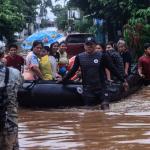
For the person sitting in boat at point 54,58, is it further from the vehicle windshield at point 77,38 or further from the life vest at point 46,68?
the vehicle windshield at point 77,38

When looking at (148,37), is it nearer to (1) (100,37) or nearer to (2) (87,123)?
(2) (87,123)

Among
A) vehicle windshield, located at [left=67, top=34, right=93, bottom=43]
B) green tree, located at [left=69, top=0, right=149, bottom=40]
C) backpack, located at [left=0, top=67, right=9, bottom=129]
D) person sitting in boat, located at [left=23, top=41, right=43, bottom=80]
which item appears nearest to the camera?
backpack, located at [left=0, top=67, right=9, bottom=129]

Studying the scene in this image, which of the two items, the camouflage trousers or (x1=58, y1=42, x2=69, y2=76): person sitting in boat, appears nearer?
the camouflage trousers

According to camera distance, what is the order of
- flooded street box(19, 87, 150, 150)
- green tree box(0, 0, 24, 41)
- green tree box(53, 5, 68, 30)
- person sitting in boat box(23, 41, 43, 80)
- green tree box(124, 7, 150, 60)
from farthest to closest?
1. green tree box(53, 5, 68, 30)
2. green tree box(0, 0, 24, 41)
3. green tree box(124, 7, 150, 60)
4. person sitting in boat box(23, 41, 43, 80)
5. flooded street box(19, 87, 150, 150)

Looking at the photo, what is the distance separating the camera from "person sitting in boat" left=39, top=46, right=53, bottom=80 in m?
11.7

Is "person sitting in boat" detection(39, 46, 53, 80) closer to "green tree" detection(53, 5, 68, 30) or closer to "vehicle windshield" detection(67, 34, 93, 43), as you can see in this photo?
"vehicle windshield" detection(67, 34, 93, 43)

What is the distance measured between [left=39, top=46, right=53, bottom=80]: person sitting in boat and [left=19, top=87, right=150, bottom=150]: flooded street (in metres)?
1.04

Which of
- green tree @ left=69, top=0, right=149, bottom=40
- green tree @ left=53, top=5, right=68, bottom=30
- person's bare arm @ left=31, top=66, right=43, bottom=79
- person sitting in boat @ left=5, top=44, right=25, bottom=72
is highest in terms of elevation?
green tree @ left=69, top=0, right=149, bottom=40

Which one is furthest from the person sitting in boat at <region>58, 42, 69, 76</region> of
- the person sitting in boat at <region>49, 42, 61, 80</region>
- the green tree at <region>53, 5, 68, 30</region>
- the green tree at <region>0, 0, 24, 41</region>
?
the green tree at <region>53, 5, 68, 30</region>

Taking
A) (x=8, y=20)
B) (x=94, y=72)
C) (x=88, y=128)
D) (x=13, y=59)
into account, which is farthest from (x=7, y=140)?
(x=8, y=20)

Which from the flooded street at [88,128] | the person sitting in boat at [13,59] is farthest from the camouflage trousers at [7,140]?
the person sitting in boat at [13,59]

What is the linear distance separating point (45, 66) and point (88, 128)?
3370mm

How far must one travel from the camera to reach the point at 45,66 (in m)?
11.8

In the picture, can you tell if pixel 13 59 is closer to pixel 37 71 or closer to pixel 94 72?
pixel 37 71
